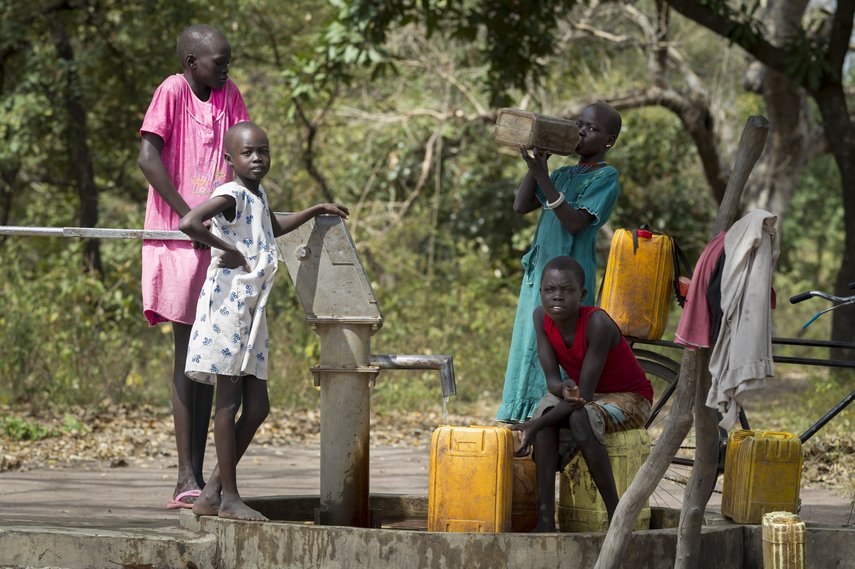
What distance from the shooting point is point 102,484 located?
6.65 metres

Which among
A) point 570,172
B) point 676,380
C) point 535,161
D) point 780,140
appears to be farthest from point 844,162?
point 535,161

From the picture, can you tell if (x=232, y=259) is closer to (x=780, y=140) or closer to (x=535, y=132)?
(x=535, y=132)

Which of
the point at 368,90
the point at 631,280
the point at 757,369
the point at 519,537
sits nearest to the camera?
the point at 757,369

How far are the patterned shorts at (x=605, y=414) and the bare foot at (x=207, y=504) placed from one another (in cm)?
113

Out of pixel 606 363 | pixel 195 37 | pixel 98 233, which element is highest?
pixel 195 37

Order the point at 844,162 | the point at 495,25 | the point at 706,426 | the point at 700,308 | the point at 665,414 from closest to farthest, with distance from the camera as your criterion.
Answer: the point at 700,308 < the point at 706,426 < the point at 665,414 < the point at 844,162 < the point at 495,25

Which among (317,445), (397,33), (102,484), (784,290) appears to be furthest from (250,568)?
(784,290)

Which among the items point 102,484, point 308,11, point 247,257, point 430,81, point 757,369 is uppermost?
point 308,11

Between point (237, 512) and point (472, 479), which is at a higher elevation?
point (472, 479)

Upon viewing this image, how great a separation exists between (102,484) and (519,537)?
3.43 m

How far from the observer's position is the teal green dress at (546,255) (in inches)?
187

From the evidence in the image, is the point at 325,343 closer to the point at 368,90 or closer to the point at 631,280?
the point at 631,280

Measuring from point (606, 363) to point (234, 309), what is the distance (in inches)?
52.8

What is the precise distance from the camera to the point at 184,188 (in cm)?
484
